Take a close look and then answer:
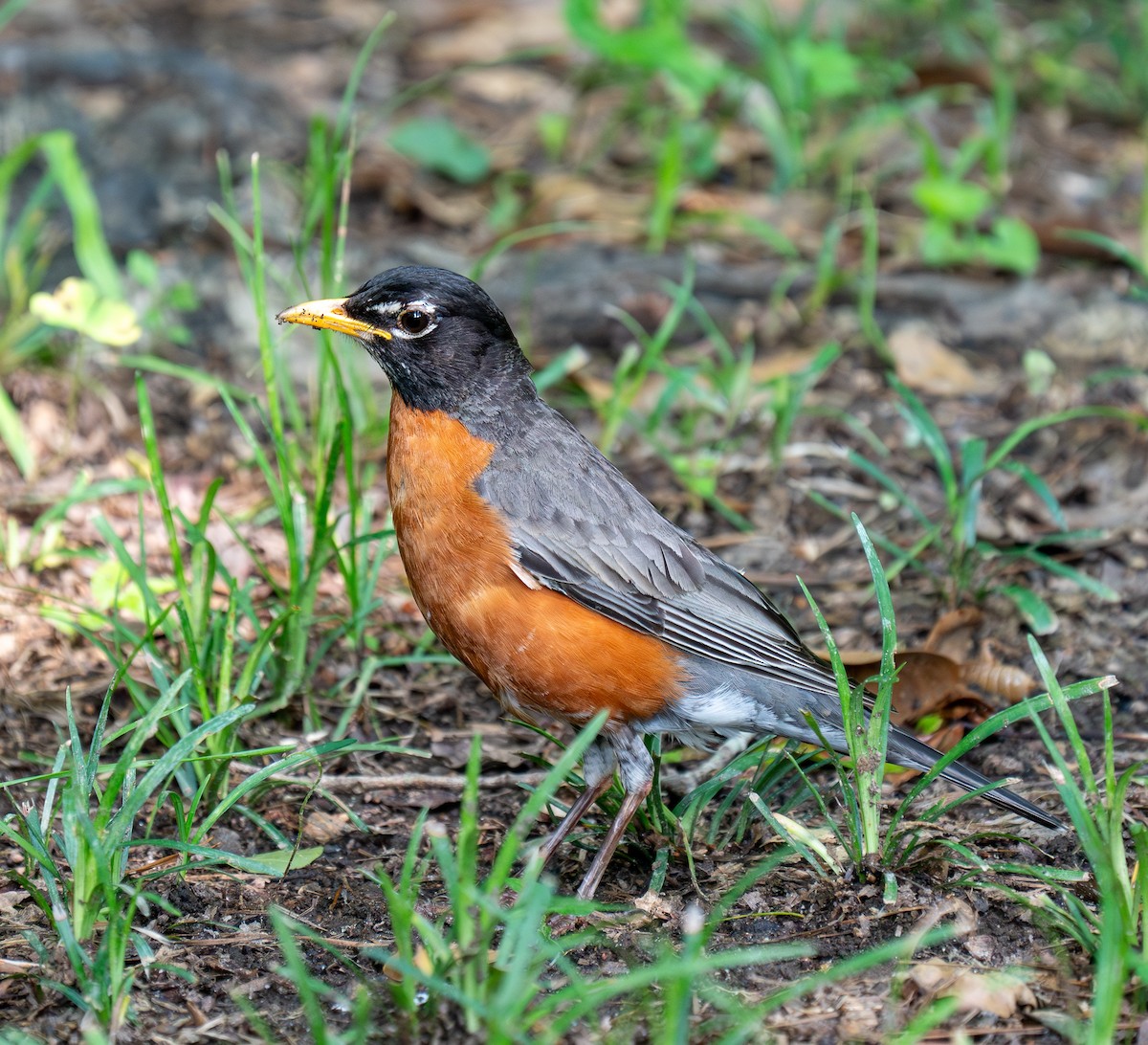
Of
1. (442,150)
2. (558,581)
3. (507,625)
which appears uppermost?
(442,150)

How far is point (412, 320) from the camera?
4.60 metres

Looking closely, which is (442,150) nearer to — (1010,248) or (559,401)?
(559,401)

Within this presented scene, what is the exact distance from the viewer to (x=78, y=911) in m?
3.28

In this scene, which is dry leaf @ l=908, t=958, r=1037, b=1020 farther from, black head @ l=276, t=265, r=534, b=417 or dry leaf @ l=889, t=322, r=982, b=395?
dry leaf @ l=889, t=322, r=982, b=395

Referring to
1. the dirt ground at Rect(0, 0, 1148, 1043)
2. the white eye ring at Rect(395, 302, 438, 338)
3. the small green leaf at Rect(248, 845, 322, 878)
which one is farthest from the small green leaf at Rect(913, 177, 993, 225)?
the small green leaf at Rect(248, 845, 322, 878)

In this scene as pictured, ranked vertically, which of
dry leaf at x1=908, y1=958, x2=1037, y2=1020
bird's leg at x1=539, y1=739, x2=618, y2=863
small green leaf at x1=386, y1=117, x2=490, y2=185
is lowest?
dry leaf at x1=908, y1=958, x2=1037, y2=1020

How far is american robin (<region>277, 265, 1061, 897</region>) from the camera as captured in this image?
4156 millimetres

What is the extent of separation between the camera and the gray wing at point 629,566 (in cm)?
428

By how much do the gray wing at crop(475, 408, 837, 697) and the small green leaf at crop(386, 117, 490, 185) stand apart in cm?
394

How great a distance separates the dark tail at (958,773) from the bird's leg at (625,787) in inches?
27.4

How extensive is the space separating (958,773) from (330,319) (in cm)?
239

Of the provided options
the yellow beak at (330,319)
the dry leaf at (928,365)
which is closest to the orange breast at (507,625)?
the yellow beak at (330,319)

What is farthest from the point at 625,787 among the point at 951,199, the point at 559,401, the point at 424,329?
the point at 951,199

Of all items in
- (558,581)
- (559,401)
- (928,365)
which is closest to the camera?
(558,581)
